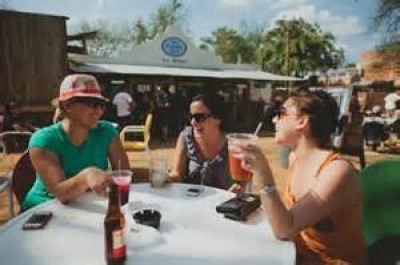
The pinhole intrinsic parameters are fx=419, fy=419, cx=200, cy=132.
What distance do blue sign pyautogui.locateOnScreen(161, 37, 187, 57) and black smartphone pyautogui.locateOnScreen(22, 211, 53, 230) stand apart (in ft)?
50.9

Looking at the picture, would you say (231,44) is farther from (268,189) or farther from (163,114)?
(268,189)

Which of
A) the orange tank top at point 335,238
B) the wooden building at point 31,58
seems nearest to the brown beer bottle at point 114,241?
the orange tank top at point 335,238

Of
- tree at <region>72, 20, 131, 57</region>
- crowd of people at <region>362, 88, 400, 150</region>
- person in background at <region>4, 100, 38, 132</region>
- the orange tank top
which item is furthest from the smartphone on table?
tree at <region>72, 20, 131, 57</region>

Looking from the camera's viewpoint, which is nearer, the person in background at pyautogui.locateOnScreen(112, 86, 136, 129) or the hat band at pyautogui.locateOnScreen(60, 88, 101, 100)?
the hat band at pyautogui.locateOnScreen(60, 88, 101, 100)

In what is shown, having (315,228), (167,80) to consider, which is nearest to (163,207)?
(315,228)

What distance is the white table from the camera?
4.45 ft

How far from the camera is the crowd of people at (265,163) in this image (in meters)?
1.57

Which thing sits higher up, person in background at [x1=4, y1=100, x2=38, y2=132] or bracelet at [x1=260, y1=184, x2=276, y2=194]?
bracelet at [x1=260, y1=184, x2=276, y2=194]

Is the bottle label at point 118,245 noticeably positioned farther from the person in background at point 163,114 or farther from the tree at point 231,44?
the tree at point 231,44

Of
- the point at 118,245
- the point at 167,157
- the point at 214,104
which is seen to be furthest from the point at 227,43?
the point at 118,245

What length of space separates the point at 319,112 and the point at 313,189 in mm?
357

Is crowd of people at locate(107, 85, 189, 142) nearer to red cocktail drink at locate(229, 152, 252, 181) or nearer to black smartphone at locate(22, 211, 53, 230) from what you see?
red cocktail drink at locate(229, 152, 252, 181)

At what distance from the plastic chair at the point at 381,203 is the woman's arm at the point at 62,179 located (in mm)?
1278

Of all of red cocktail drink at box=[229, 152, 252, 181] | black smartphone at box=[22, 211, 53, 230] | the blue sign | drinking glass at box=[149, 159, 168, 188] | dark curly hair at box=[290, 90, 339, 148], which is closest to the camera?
black smartphone at box=[22, 211, 53, 230]
